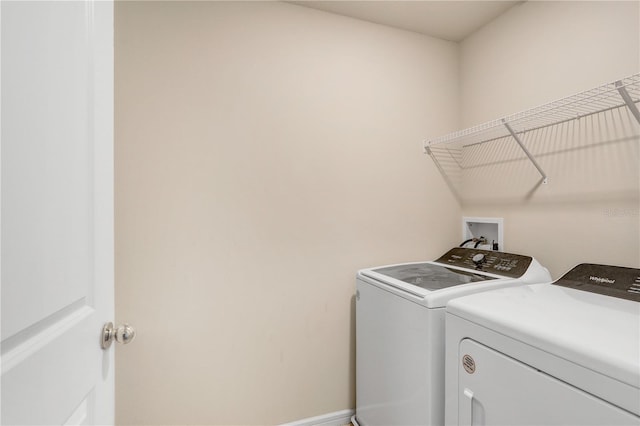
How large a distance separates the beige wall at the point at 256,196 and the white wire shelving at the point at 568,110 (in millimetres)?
536

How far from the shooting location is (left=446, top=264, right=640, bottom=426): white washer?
659mm

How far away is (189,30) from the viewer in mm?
1515

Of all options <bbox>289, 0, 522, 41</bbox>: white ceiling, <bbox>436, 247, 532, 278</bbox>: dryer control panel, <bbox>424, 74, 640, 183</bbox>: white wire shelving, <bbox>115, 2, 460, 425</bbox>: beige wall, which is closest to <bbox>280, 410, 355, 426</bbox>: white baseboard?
<bbox>115, 2, 460, 425</bbox>: beige wall

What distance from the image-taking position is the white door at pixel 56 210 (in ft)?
1.45

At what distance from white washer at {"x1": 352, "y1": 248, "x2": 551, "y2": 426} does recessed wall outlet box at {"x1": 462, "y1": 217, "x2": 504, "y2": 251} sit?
17 cm

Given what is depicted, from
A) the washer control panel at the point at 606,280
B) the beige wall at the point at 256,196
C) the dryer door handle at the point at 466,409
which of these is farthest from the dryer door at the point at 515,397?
the beige wall at the point at 256,196

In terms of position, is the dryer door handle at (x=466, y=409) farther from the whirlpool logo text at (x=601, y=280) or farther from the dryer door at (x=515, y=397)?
the whirlpool logo text at (x=601, y=280)

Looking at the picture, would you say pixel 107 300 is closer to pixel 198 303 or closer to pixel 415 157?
pixel 198 303

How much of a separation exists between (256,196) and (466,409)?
1.33 m

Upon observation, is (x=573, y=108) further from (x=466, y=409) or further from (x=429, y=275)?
(x=466, y=409)

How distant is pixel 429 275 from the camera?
157cm

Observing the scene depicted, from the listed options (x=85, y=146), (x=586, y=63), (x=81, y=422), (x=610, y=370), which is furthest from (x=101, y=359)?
(x=586, y=63)

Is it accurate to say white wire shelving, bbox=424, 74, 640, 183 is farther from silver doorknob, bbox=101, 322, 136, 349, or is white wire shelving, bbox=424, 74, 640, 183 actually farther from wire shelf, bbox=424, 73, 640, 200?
silver doorknob, bbox=101, 322, 136, 349

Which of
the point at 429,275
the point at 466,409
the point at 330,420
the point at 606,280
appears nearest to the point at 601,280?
the point at 606,280
